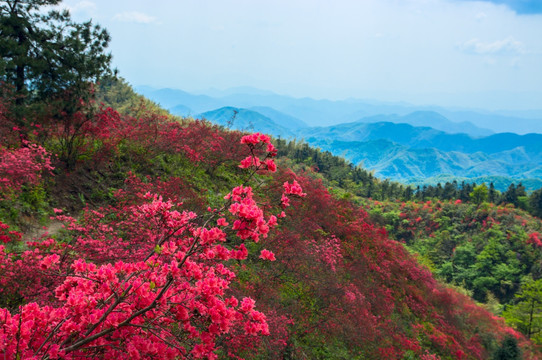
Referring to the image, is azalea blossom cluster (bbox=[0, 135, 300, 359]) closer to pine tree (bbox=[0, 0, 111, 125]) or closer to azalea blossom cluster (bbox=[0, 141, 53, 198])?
azalea blossom cluster (bbox=[0, 141, 53, 198])

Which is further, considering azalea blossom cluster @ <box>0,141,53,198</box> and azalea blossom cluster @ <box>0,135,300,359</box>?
azalea blossom cluster @ <box>0,141,53,198</box>

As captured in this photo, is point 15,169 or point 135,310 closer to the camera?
point 135,310

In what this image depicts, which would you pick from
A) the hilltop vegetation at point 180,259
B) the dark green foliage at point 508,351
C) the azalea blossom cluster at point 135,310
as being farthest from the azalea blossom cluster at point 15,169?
the dark green foliage at point 508,351

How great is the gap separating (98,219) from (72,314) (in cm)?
432

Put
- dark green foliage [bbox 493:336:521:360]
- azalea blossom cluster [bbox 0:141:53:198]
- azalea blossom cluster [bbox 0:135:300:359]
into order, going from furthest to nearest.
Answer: dark green foliage [bbox 493:336:521:360], azalea blossom cluster [bbox 0:141:53:198], azalea blossom cluster [bbox 0:135:300:359]

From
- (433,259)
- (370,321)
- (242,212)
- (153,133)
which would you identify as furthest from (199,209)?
(433,259)

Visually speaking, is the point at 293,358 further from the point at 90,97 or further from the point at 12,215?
the point at 90,97

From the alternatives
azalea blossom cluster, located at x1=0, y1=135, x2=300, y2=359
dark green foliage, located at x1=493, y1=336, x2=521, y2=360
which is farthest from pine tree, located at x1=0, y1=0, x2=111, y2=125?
dark green foliage, located at x1=493, y1=336, x2=521, y2=360

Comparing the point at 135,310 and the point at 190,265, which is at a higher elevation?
the point at 190,265

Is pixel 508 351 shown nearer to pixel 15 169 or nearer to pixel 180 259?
pixel 180 259

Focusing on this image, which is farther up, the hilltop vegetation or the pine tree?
the pine tree

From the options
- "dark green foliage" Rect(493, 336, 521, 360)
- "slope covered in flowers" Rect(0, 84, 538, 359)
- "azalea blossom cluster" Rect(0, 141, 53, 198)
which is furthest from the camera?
"dark green foliage" Rect(493, 336, 521, 360)

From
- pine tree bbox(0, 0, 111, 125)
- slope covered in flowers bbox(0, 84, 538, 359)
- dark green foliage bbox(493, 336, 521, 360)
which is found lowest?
dark green foliage bbox(493, 336, 521, 360)

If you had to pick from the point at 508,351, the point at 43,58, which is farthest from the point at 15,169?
the point at 508,351
